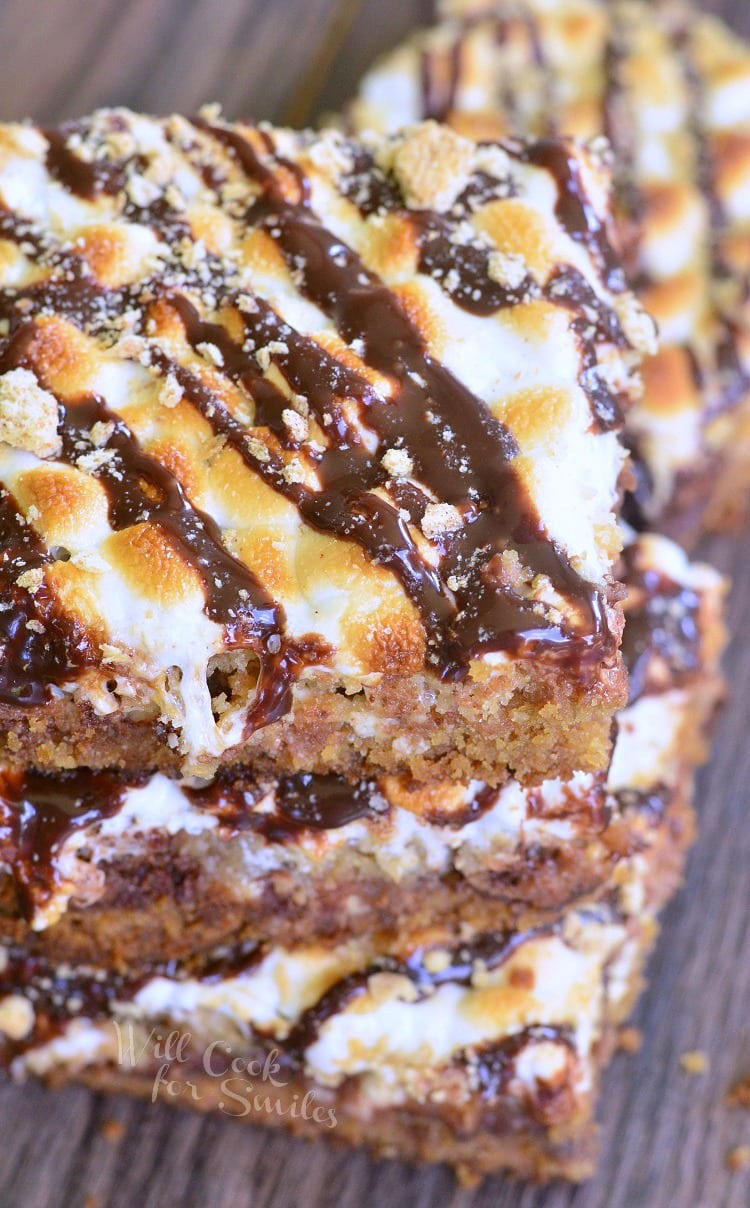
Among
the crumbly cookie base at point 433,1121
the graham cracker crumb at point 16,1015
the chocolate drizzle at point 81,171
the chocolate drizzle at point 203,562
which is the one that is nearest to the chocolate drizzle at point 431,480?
the chocolate drizzle at point 203,562

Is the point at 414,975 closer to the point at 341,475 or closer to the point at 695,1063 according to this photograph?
the point at 695,1063

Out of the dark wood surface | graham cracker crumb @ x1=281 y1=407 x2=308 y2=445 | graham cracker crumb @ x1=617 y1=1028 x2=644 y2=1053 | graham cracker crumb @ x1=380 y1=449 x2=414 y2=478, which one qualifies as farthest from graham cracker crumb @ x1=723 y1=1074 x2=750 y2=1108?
graham cracker crumb @ x1=281 y1=407 x2=308 y2=445

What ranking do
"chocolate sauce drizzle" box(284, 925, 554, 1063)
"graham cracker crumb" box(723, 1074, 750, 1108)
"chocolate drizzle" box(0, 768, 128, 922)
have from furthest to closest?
"graham cracker crumb" box(723, 1074, 750, 1108) → "chocolate sauce drizzle" box(284, 925, 554, 1063) → "chocolate drizzle" box(0, 768, 128, 922)

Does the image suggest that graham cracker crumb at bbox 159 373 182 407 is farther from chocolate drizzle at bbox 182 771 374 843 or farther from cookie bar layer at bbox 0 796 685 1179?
cookie bar layer at bbox 0 796 685 1179

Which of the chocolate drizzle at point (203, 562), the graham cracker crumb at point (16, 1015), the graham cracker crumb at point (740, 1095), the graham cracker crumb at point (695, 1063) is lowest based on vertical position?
the graham cracker crumb at point (16, 1015)

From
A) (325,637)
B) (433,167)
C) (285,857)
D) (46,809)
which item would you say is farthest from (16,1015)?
(433,167)

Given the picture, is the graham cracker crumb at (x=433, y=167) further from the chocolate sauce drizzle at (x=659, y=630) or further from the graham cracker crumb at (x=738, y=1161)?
the graham cracker crumb at (x=738, y=1161)

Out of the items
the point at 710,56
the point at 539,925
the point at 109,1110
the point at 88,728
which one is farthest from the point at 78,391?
the point at 710,56
